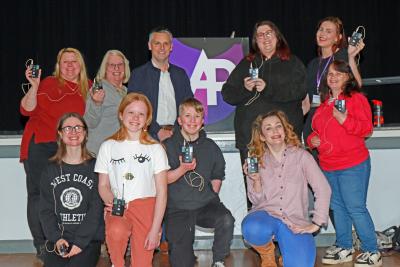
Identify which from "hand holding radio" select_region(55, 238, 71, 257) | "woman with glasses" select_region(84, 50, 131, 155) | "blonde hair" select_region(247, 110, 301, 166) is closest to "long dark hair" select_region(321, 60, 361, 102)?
"blonde hair" select_region(247, 110, 301, 166)

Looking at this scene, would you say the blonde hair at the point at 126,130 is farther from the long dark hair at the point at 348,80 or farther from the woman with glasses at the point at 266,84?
the long dark hair at the point at 348,80

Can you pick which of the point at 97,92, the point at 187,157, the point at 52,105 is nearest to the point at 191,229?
the point at 187,157

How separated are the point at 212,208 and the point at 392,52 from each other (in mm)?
4451

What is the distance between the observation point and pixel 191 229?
173 inches

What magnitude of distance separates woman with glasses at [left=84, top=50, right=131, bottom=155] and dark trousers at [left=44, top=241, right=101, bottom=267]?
36.1 inches

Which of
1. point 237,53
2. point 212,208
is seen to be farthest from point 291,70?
point 237,53

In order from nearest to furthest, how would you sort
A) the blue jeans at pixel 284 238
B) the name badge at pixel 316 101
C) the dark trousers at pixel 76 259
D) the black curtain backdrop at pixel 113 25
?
the dark trousers at pixel 76 259 → the blue jeans at pixel 284 238 → the name badge at pixel 316 101 → the black curtain backdrop at pixel 113 25

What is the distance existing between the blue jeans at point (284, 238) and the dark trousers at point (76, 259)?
931 millimetres

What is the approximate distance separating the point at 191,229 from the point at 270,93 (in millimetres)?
1002

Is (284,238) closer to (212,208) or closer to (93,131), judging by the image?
(212,208)

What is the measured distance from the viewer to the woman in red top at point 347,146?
467 cm

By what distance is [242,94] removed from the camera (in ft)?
15.2

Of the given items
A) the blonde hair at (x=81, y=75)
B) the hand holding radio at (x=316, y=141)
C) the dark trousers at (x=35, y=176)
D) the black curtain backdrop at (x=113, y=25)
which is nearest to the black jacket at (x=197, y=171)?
the hand holding radio at (x=316, y=141)

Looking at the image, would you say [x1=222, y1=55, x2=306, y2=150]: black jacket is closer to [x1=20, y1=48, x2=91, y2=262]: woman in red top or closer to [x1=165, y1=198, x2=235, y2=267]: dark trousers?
[x1=165, y1=198, x2=235, y2=267]: dark trousers
